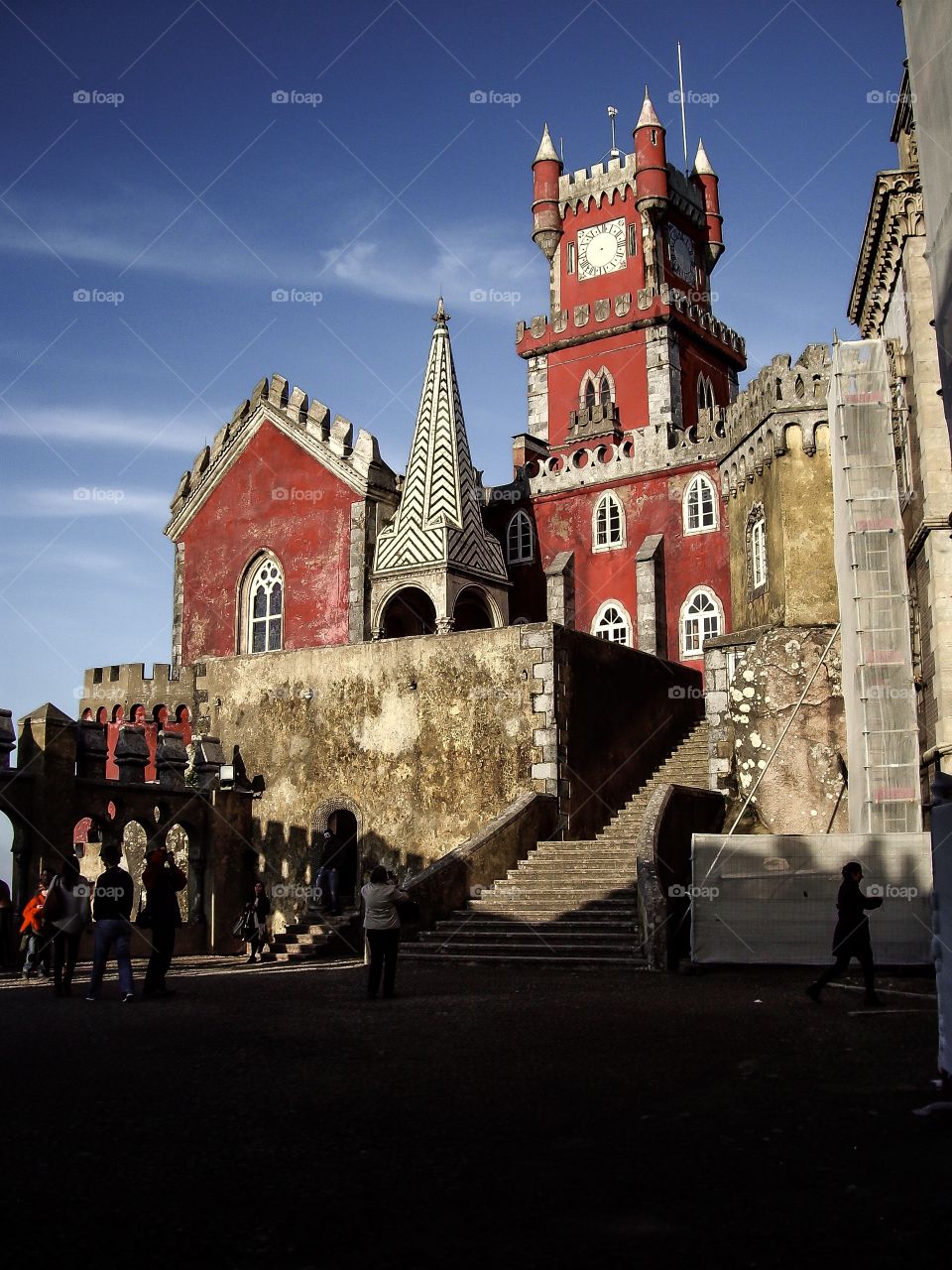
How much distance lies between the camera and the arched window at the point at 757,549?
79.8ft

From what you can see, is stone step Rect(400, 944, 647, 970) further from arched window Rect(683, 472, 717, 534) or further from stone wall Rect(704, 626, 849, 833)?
arched window Rect(683, 472, 717, 534)

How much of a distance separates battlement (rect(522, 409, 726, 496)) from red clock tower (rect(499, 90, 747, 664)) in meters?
0.04

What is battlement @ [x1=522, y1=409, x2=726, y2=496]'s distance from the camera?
30109 millimetres

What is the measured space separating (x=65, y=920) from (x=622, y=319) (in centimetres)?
2838

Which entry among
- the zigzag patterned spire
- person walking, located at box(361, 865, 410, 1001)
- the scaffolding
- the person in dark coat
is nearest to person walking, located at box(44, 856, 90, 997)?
person walking, located at box(361, 865, 410, 1001)

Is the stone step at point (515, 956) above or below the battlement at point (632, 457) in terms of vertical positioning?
below

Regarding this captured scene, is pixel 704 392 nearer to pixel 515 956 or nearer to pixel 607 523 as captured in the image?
pixel 607 523

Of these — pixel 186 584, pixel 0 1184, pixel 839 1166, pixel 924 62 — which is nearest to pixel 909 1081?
pixel 839 1166

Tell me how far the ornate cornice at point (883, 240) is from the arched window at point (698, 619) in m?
9.05

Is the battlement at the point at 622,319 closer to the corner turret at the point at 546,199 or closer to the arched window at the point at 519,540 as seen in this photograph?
the corner turret at the point at 546,199

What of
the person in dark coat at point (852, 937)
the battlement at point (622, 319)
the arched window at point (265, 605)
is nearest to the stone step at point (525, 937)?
the person in dark coat at point (852, 937)

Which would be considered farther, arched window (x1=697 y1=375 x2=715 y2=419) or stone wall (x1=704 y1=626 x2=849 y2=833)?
arched window (x1=697 y1=375 x2=715 y2=419)

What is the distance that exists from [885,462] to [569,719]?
6.53m

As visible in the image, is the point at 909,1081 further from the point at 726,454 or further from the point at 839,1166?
the point at 726,454
